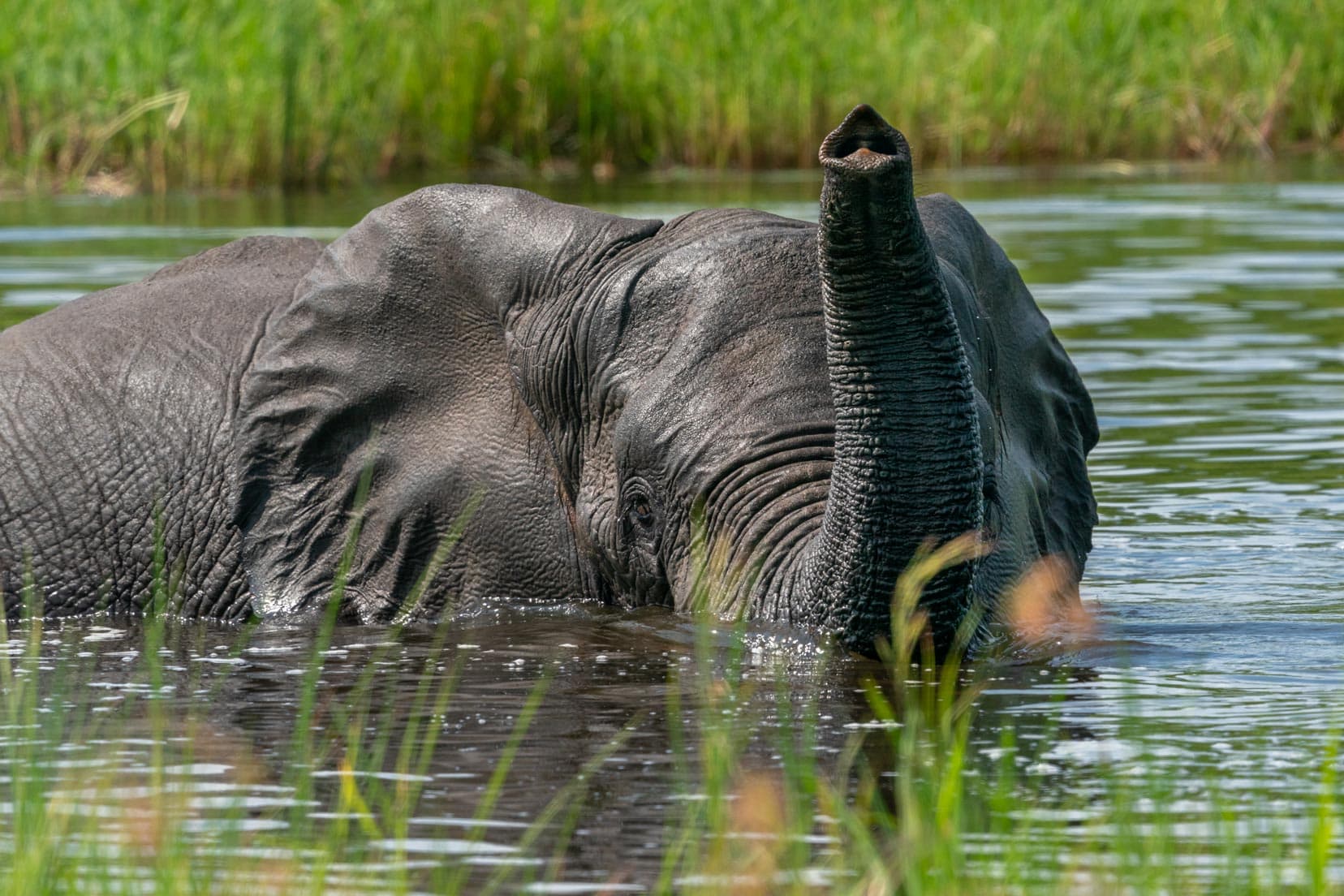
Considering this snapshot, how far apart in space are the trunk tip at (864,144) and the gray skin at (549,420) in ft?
0.46

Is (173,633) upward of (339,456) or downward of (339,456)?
downward

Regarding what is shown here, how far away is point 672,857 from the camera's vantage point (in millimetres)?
3389

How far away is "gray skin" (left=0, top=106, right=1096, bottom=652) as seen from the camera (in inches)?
193

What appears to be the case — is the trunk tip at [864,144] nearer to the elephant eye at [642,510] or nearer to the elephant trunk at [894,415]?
the elephant trunk at [894,415]

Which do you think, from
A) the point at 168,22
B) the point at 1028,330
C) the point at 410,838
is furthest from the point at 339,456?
the point at 168,22

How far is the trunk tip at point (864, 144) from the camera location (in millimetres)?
4527

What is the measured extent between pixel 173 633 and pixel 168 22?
37.7 ft

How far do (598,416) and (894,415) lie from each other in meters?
1.37

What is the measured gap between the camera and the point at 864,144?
15.0ft

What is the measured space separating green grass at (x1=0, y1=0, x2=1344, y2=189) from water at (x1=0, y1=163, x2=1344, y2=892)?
6414mm

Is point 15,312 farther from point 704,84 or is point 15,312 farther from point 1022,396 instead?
point 704,84

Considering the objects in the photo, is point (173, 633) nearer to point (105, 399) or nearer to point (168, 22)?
point (105, 399)

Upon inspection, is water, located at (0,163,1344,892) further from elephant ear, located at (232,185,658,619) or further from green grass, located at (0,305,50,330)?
elephant ear, located at (232,185,658,619)

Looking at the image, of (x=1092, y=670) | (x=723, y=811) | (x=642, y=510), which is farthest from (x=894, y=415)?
(x=723, y=811)
